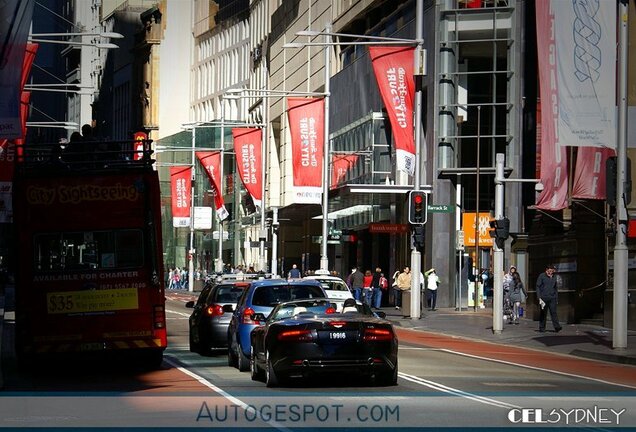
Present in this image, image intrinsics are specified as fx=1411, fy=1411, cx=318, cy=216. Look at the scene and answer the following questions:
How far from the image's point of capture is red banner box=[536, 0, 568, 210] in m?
32.6

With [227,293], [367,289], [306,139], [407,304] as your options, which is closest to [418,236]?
[407,304]

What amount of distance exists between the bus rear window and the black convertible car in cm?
461

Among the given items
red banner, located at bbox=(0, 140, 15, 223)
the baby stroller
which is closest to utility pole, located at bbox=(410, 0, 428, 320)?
the baby stroller

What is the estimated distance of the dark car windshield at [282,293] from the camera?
2453 centimetres

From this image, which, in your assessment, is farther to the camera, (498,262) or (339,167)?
(339,167)

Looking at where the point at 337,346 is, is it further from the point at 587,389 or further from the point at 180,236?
the point at 180,236

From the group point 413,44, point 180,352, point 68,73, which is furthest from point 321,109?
point 68,73

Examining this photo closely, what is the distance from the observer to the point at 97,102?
188 meters

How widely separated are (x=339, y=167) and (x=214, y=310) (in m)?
43.9

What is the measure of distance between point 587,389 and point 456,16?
41524 millimetres

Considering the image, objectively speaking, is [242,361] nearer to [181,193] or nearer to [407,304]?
[407,304]

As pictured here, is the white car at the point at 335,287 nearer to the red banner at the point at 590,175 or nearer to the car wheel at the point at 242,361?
the red banner at the point at 590,175

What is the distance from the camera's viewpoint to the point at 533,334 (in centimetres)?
3856

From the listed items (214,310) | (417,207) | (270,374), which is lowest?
(270,374)
